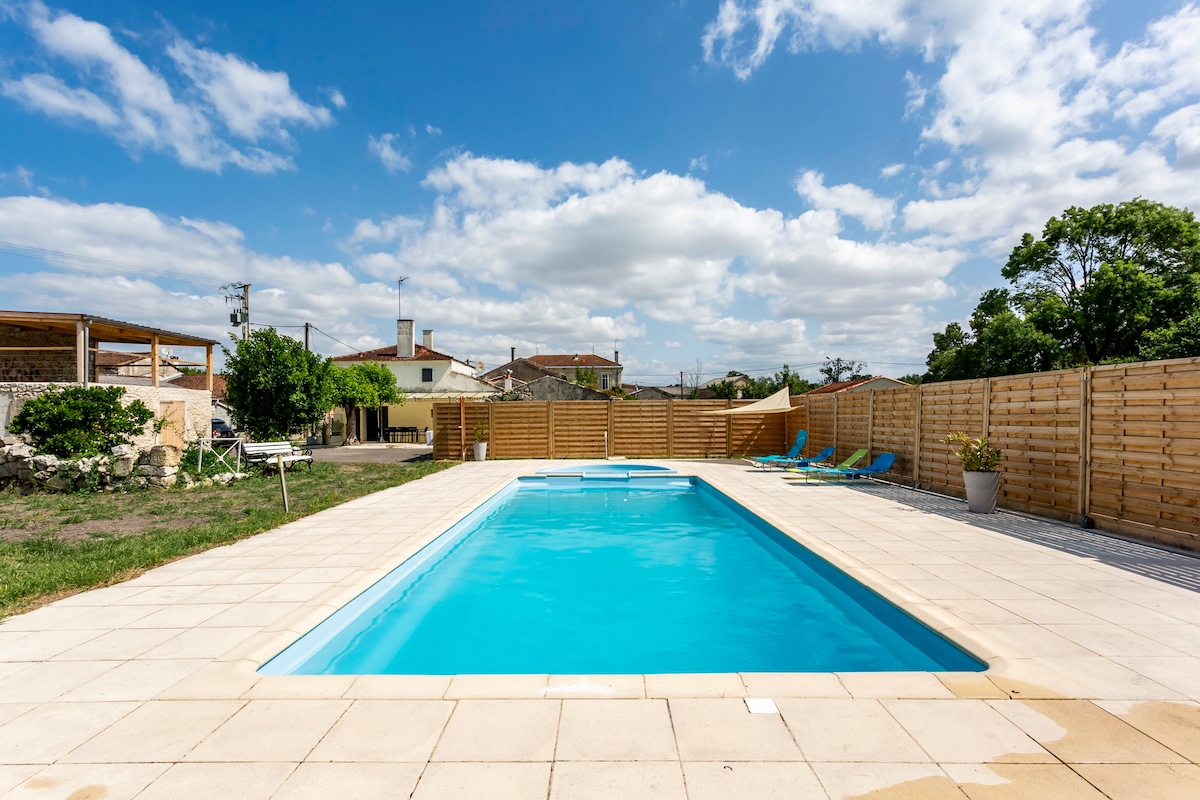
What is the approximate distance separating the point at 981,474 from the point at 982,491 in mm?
266

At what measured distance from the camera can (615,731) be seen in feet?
8.93

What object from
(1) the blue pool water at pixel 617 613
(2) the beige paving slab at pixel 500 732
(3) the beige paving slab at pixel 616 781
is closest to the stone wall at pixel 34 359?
(1) the blue pool water at pixel 617 613

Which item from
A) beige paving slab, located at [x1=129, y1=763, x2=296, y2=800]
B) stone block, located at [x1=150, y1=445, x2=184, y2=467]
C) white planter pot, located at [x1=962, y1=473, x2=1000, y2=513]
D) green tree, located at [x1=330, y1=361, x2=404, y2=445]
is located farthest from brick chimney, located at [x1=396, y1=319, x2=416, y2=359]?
beige paving slab, located at [x1=129, y1=763, x2=296, y2=800]

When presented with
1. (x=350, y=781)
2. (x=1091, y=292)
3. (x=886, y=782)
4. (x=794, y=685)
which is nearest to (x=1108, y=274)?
(x=1091, y=292)

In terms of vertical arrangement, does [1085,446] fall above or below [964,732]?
above

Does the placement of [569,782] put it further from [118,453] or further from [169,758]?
[118,453]

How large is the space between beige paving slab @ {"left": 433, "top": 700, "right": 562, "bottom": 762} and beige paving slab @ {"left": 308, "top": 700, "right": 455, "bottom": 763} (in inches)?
3.2

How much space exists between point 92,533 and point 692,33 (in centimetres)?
1382

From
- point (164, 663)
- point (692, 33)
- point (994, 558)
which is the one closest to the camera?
point (164, 663)

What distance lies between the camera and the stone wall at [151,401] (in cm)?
1352

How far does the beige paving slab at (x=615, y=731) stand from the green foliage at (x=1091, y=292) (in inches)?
1127

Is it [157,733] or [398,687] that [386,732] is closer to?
[398,687]

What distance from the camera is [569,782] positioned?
232cm

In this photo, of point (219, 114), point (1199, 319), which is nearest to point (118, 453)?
point (219, 114)
